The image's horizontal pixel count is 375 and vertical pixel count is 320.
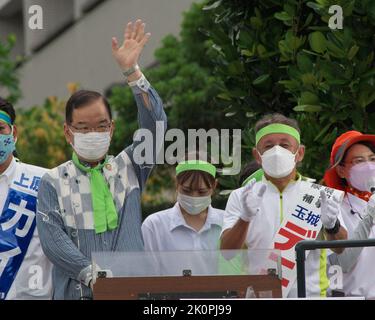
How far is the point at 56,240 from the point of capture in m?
6.73

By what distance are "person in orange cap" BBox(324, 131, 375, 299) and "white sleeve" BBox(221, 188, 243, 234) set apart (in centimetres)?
56

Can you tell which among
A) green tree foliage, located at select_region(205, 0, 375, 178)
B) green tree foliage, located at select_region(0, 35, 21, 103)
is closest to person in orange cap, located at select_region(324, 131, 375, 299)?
green tree foliage, located at select_region(205, 0, 375, 178)

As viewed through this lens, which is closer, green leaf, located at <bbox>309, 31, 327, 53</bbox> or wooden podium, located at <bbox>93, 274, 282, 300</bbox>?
wooden podium, located at <bbox>93, 274, 282, 300</bbox>

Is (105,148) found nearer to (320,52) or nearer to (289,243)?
(289,243)

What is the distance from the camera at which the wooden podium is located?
5660 millimetres

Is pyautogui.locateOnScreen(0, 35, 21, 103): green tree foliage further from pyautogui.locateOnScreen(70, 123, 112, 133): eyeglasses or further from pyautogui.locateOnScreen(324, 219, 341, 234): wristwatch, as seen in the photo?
pyautogui.locateOnScreen(324, 219, 341, 234): wristwatch

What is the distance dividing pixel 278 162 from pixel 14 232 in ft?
4.81

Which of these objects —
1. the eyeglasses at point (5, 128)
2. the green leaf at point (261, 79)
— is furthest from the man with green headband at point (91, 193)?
the green leaf at point (261, 79)

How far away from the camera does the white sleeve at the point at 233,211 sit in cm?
674

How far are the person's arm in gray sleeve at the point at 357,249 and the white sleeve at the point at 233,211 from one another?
548 millimetres

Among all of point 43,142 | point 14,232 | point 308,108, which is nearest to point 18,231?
point 14,232

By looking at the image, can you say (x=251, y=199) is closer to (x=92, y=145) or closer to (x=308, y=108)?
(x=92, y=145)

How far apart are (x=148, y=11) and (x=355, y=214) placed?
1888 cm

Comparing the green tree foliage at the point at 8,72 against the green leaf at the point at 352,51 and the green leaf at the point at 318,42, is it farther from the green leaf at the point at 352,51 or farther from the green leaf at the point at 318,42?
the green leaf at the point at 352,51
